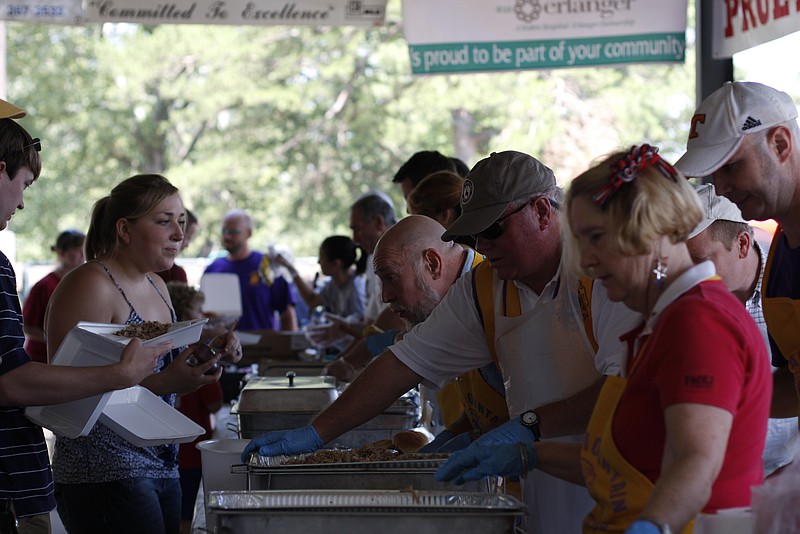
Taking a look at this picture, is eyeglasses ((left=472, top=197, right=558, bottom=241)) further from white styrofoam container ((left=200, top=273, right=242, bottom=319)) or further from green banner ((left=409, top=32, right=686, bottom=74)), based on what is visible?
white styrofoam container ((left=200, top=273, right=242, bottom=319))

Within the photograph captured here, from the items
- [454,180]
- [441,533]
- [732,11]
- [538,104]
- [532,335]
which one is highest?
[538,104]

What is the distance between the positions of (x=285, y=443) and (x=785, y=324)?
114 centimetres

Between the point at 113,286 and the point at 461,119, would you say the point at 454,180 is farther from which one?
the point at 461,119

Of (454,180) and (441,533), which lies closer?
(441,533)

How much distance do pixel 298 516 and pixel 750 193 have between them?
1.11 m

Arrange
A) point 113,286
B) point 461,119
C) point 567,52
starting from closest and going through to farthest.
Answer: point 113,286 → point 567,52 → point 461,119

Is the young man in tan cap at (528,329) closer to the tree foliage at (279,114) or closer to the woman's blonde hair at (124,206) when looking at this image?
the woman's blonde hair at (124,206)

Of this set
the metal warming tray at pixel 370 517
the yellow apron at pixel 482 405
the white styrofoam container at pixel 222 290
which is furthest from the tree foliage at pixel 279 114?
the metal warming tray at pixel 370 517

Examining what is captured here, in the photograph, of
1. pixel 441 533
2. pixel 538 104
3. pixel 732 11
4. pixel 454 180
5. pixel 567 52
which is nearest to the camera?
pixel 441 533

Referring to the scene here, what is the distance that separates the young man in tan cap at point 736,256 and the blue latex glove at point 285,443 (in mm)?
1082

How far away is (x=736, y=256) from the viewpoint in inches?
100

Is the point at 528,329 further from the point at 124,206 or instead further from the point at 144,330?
the point at 124,206

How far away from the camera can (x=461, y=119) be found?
1437cm

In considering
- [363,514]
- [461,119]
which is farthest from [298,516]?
[461,119]
